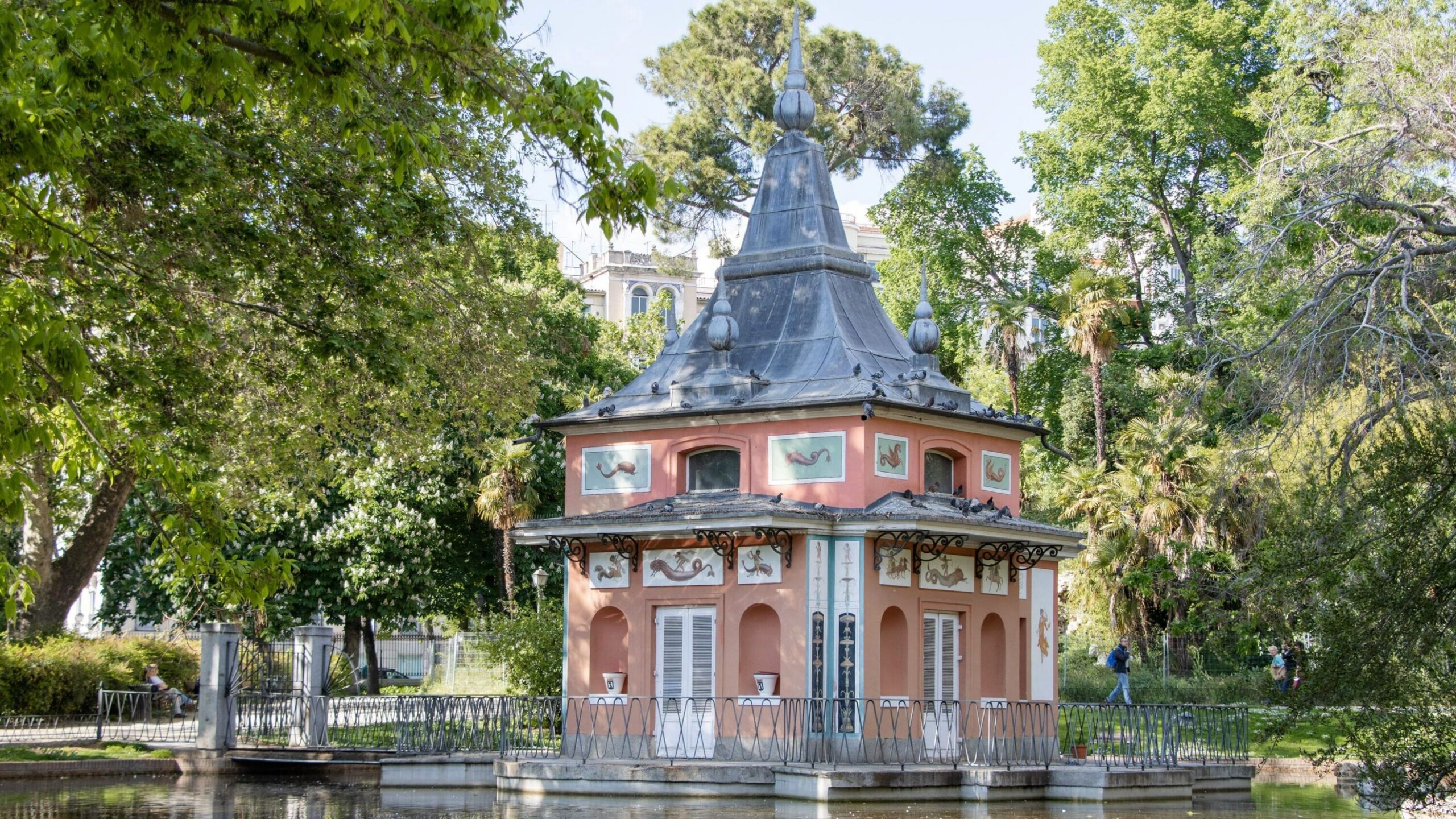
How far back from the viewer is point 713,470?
2622 cm

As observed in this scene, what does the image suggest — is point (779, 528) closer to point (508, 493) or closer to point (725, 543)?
point (725, 543)

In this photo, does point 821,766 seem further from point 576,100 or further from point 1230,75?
point 1230,75

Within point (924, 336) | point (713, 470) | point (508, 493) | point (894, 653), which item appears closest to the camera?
point (894, 653)

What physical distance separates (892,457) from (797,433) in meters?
1.57

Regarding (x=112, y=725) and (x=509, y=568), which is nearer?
(x=112, y=725)

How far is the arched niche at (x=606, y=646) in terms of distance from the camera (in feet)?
85.3

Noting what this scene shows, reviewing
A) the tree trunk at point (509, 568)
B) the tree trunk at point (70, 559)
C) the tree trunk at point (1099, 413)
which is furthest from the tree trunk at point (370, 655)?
the tree trunk at point (1099, 413)

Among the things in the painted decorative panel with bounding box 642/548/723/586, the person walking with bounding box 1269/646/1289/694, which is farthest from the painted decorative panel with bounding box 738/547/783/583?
the person walking with bounding box 1269/646/1289/694

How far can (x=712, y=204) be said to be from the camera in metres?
48.9

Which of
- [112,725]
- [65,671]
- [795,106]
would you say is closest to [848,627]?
[795,106]

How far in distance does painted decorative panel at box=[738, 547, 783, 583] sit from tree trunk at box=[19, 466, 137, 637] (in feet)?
40.3

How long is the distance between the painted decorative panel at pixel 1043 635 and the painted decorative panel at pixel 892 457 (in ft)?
11.3

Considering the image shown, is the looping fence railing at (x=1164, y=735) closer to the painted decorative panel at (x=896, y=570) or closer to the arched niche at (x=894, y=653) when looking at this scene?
the arched niche at (x=894, y=653)

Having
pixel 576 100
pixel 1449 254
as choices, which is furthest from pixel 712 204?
pixel 576 100
